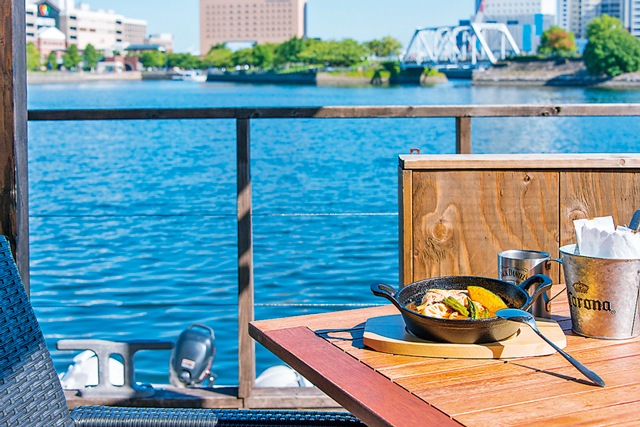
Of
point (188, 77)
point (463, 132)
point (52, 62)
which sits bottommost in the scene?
point (463, 132)

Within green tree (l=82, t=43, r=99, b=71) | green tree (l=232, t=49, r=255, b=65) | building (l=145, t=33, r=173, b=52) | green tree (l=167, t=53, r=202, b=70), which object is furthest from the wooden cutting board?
building (l=145, t=33, r=173, b=52)

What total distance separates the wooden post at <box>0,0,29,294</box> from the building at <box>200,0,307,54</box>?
106 metres

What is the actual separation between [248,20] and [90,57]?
32524 millimetres

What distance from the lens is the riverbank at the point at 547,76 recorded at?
44.0 metres

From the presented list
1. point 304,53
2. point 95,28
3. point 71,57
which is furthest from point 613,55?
point 95,28

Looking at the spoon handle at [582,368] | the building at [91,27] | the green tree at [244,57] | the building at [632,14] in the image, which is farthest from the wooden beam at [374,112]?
the building at [632,14]

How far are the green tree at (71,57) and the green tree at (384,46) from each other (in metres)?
36.7

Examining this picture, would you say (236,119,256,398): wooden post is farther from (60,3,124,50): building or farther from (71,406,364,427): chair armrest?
(60,3,124,50): building

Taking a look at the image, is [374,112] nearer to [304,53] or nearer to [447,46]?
[304,53]

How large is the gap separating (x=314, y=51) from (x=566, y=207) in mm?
70414

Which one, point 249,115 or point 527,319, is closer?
point 527,319

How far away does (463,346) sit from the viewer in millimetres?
685

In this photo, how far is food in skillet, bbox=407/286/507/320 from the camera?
27.8 inches

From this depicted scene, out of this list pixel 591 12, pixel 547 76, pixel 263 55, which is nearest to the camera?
pixel 547 76
